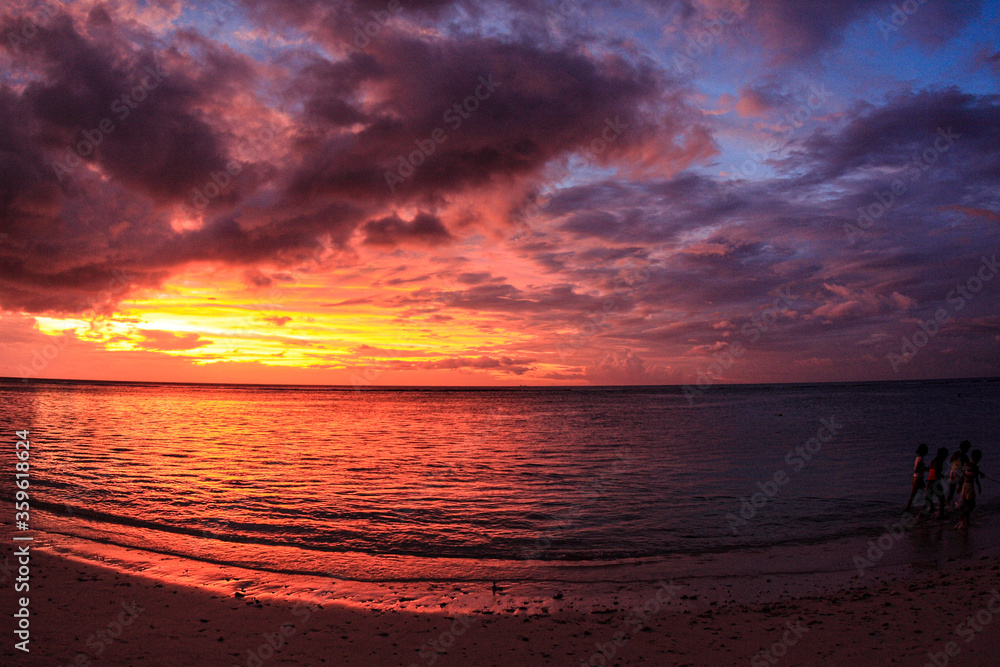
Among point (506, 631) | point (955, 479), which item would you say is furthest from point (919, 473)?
point (506, 631)

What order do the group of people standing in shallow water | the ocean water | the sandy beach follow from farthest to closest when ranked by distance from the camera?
the group of people standing in shallow water < the ocean water < the sandy beach

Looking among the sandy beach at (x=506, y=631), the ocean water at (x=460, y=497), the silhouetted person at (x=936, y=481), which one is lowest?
Result: the ocean water at (x=460, y=497)

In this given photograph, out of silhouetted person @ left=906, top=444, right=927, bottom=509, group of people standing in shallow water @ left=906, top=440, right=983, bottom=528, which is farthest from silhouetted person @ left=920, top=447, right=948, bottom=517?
silhouetted person @ left=906, top=444, right=927, bottom=509

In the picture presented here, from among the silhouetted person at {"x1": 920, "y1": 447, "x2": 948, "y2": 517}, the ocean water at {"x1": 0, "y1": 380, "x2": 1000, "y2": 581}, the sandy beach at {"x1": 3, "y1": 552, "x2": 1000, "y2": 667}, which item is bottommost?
the ocean water at {"x1": 0, "y1": 380, "x2": 1000, "y2": 581}

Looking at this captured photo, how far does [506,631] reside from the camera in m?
9.42

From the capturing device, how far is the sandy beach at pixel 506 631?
27.0ft

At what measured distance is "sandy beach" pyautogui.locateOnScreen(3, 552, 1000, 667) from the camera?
27.0ft

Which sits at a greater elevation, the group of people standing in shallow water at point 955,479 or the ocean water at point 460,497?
the group of people standing in shallow water at point 955,479

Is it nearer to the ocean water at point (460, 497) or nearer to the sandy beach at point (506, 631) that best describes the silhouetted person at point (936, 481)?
the ocean water at point (460, 497)

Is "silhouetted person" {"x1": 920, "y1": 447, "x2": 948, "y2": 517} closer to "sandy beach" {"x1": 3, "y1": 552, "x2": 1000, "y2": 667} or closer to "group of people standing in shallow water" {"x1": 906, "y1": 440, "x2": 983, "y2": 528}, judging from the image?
"group of people standing in shallow water" {"x1": 906, "y1": 440, "x2": 983, "y2": 528}

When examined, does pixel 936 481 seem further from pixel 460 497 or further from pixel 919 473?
pixel 460 497

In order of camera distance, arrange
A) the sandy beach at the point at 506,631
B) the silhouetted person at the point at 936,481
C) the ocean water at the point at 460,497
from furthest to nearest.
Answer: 1. the silhouetted person at the point at 936,481
2. the ocean water at the point at 460,497
3. the sandy beach at the point at 506,631

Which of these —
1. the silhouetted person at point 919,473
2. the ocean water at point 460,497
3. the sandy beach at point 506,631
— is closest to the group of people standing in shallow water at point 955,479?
the silhouetted person at point 919,473

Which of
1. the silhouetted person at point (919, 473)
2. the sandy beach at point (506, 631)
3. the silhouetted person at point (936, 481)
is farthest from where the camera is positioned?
the silhouetted person at point (919, 473)
